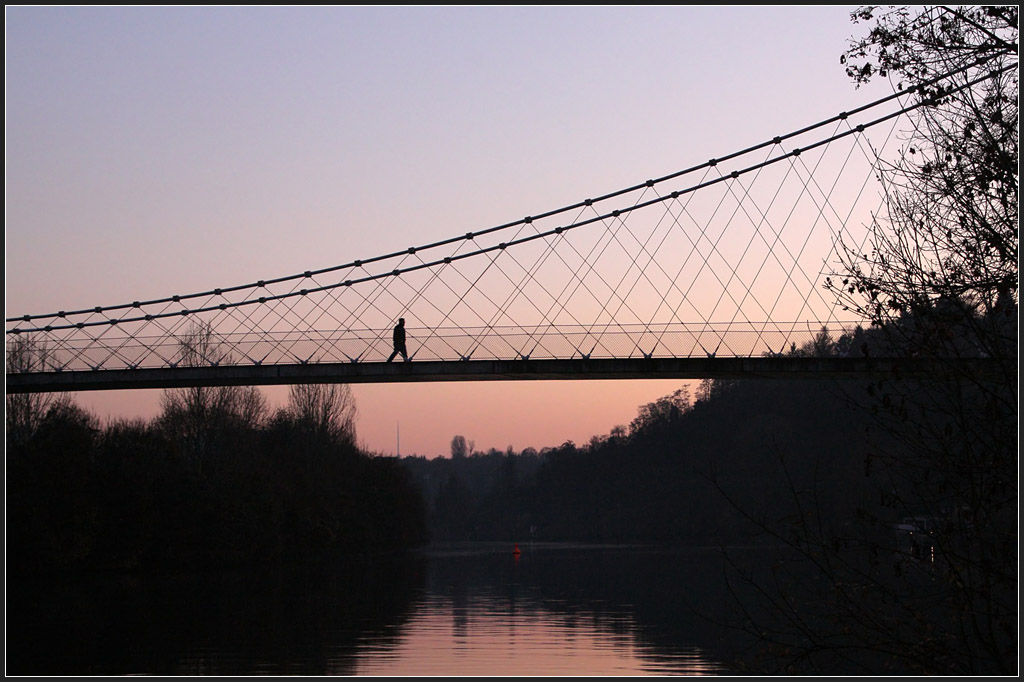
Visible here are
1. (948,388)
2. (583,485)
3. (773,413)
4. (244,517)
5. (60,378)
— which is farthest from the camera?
(583,485)

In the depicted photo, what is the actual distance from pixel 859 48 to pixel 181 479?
148 ft

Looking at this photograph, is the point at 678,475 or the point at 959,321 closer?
the point at 959,321

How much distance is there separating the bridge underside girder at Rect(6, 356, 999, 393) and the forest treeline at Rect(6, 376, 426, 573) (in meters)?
6.27

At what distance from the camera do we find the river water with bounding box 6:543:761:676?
70.7 ft

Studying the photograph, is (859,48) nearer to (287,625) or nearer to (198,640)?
(198,640)

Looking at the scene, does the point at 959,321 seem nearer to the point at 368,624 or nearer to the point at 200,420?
the point at 368,624

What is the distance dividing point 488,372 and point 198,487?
22.1 m

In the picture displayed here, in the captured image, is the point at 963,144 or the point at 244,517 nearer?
the point at 963,144

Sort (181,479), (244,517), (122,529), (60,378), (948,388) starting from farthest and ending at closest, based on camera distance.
Answer: (244,517) < (181,479) < (122,529) < (60,378) < (948,388)

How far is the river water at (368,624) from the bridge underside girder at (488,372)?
6.86 metres

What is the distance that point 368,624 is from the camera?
28.5 m

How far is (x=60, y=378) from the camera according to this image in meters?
37.2

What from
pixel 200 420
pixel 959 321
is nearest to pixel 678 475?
pixel 200 420

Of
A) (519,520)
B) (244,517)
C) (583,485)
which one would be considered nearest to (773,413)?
(583,485)
